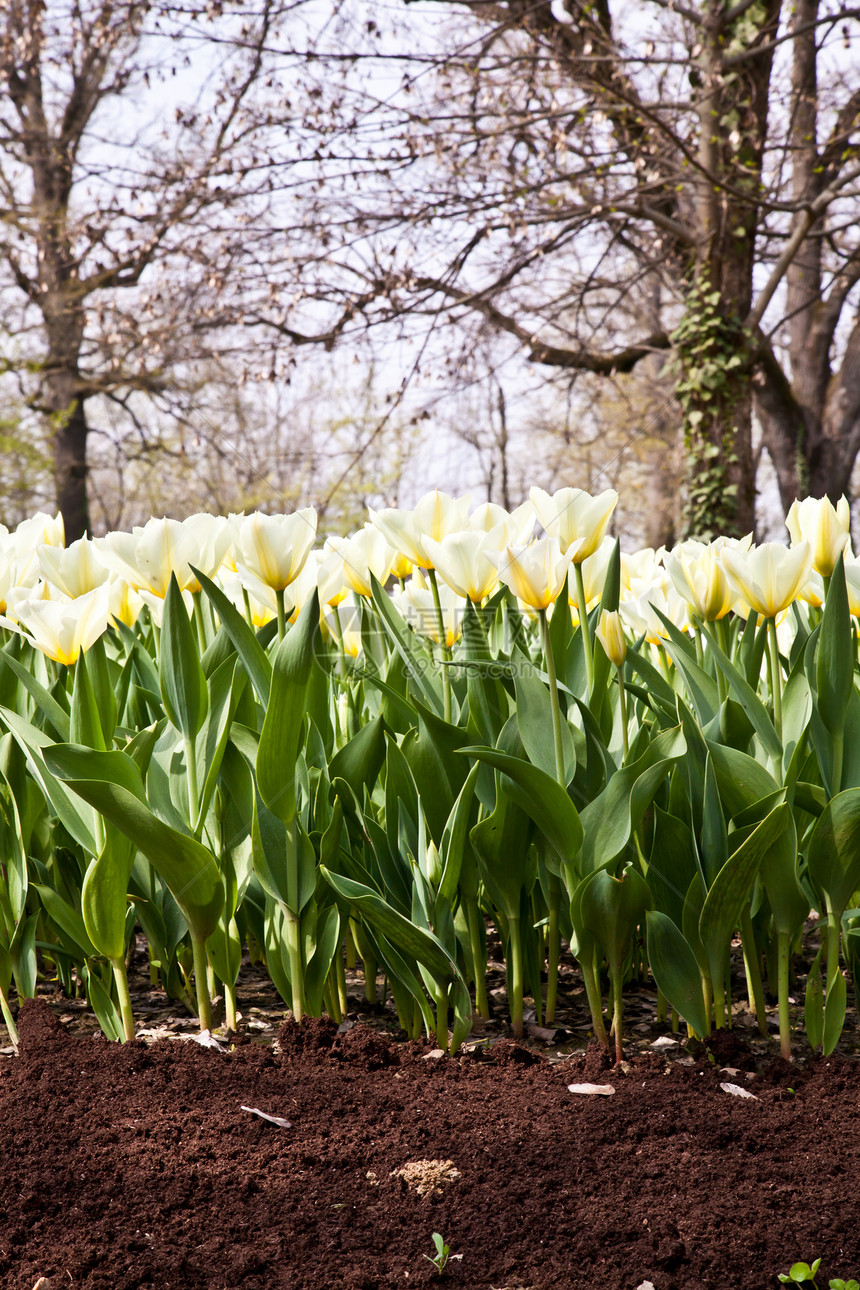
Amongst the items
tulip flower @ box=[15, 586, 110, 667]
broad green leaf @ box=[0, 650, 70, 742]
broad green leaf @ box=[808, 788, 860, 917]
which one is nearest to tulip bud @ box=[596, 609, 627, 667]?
broad green leaf @ box=[808, 788, 860, 917]

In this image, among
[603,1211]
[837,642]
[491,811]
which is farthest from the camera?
[491,811]

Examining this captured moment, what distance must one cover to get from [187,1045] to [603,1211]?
2.56ft

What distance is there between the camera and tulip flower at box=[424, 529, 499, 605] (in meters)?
1.67

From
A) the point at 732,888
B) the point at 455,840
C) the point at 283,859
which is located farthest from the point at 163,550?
the point at 732,888

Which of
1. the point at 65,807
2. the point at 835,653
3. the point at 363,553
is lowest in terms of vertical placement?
the point at 65,807

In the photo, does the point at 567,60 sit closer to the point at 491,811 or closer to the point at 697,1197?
the point at 491,811

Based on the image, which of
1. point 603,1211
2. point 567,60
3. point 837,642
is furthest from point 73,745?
point 567,60

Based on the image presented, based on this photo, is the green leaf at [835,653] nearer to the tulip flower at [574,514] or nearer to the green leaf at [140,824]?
the tulip flower at [574,514]

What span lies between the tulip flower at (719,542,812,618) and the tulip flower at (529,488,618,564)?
21 centimetres

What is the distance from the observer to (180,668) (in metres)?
1.70

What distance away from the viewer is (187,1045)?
1729mm

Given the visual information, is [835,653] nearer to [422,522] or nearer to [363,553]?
[422,522]

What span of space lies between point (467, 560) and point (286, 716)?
1.32ft

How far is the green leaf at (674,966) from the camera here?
5.59ft
